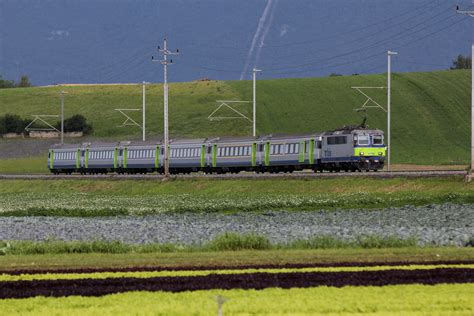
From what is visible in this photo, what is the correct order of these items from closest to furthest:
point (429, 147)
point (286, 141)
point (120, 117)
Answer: point (286, 141), point (429, 147), point (120, 117)

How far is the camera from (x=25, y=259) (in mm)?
33406

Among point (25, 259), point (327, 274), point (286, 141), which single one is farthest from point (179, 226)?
point (286, 141)

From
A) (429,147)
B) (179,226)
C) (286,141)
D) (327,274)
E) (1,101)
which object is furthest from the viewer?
(1,101)

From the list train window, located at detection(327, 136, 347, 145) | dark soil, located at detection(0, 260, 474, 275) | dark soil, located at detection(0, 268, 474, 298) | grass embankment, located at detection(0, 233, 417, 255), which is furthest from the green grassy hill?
dark soil, located at detection(0, 268, 474, 298)

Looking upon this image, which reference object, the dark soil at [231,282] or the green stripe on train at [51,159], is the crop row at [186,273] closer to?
the dark soil at [231,282]

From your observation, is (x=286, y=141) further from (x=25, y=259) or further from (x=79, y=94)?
(x=79, y=94)

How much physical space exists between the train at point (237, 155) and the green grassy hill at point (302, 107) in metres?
27.0

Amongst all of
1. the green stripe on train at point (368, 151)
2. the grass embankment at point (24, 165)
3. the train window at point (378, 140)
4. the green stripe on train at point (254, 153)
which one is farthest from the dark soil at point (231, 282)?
the grass embankment at point (24, 165)

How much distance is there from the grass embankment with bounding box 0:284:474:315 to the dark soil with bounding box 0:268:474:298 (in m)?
0.68

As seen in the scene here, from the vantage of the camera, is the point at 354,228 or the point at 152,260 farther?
the point at 354,228

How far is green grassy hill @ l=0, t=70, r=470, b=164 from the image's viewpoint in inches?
5408

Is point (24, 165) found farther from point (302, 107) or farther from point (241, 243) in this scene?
point (241, 243)

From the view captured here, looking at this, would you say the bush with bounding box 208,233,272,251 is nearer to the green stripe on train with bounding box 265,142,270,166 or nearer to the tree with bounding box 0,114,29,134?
the green stripe on train with bounding box 265,142,270,166

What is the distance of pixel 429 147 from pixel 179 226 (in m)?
81.0
